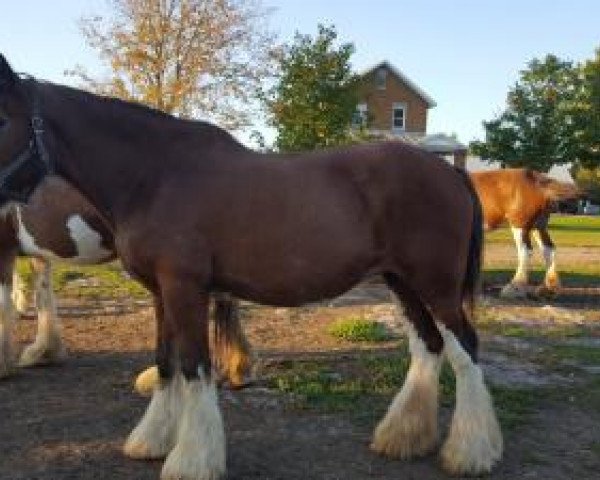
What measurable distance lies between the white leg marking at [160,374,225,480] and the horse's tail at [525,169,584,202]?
9.72 meters

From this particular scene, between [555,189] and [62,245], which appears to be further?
[555,189]

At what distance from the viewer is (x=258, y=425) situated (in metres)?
5.96

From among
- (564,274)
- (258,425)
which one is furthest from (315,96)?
(258,425)

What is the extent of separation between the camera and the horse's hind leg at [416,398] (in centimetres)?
545

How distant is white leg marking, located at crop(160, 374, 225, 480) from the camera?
4770 millimetres

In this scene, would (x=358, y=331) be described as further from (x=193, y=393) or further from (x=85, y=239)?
(x=193, y=393)

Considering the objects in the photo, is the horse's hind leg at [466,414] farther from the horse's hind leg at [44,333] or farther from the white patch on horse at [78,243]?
the horse's hind leg at [44,333]

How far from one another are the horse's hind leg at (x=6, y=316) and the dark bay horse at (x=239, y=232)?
2162 millimetres

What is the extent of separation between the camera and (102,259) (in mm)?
7090

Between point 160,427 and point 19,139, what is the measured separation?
194 cm

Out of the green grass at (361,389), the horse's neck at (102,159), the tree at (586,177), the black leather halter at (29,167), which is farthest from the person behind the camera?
the tree at (586,177)

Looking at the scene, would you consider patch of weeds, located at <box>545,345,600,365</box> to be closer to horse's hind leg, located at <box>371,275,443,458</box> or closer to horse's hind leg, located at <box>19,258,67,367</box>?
horse's hind leg, located at <box>371,275,443,458</box>

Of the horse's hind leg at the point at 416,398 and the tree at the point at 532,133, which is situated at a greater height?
the tree at the point at 532,133

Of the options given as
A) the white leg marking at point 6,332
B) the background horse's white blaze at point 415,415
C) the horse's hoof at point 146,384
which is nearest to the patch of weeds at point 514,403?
the background horse's white blaze at point 415,415
